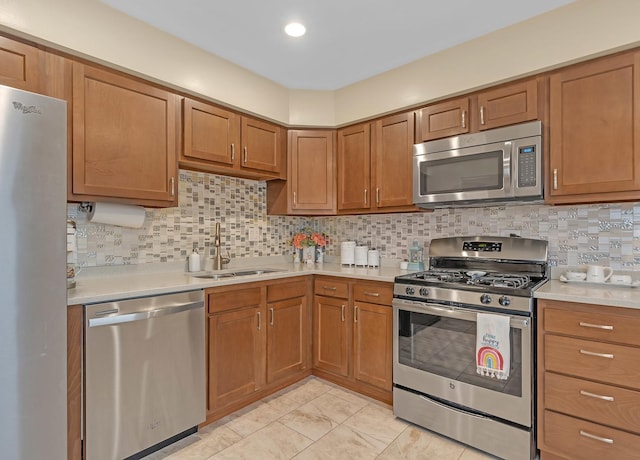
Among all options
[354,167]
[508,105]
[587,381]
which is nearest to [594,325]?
[587,381]

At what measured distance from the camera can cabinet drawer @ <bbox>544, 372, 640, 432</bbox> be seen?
5.11ft

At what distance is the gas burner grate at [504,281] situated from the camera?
6.37 feet

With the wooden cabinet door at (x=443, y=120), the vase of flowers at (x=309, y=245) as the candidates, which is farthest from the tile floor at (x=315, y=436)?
the wooden cabinet door at (x=443, y=120)

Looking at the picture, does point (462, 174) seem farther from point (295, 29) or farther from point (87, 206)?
point (87, 206)

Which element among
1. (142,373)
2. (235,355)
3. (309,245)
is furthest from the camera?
(309,245)

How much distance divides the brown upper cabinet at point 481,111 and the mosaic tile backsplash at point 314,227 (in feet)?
2.03

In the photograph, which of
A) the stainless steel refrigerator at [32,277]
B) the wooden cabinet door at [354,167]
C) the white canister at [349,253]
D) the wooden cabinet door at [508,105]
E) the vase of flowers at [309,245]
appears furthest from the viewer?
the vase of flowers at [309,245]

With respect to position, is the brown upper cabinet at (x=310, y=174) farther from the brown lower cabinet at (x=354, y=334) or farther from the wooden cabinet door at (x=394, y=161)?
the brown lower cabinet at (x=354, y=334)

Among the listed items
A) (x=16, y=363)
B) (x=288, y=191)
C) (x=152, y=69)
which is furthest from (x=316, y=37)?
(x=16, y=363)

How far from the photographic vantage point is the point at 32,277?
1.42 metres

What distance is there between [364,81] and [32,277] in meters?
2.59

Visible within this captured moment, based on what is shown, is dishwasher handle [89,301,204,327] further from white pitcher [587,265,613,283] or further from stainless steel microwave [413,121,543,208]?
white pitcher [587,265,613,283]

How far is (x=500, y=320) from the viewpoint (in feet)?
6.06

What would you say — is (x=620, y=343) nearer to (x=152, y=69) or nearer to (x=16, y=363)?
(x=16, y=363)
